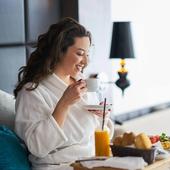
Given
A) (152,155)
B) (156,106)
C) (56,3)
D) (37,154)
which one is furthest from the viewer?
(156,106)

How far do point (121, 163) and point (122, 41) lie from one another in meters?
1.40

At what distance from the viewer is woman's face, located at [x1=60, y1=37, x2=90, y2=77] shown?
7.06 ft

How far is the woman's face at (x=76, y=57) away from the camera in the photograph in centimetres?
215

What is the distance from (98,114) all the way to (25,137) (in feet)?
1.17

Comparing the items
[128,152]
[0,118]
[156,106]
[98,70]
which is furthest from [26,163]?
[156,106]

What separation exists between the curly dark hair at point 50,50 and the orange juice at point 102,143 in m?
0.36

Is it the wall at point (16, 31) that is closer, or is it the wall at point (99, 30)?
the wall at point (16, 31)

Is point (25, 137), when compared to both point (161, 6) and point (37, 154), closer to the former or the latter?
point (37, 154)

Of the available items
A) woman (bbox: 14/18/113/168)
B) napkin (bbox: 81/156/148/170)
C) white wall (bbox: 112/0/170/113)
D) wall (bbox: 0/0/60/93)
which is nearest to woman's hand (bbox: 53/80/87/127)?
woman (bbox: 14/18/113/168)

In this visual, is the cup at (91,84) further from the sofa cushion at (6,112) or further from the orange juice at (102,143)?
the sofa cushion at (6,112)

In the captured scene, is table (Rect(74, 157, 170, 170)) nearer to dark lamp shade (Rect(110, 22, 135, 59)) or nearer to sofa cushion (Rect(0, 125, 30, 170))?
sofa cushion (Rect(0, 125, 30, 170))

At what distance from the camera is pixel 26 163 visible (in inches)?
83.2

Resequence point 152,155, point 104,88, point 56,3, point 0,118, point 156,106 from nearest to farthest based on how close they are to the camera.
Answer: point 152,155 → point 0,118 → point 56,3 → point 104,88 → point 156,106

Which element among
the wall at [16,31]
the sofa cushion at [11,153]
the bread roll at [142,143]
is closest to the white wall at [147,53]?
the wall at [16,31]
